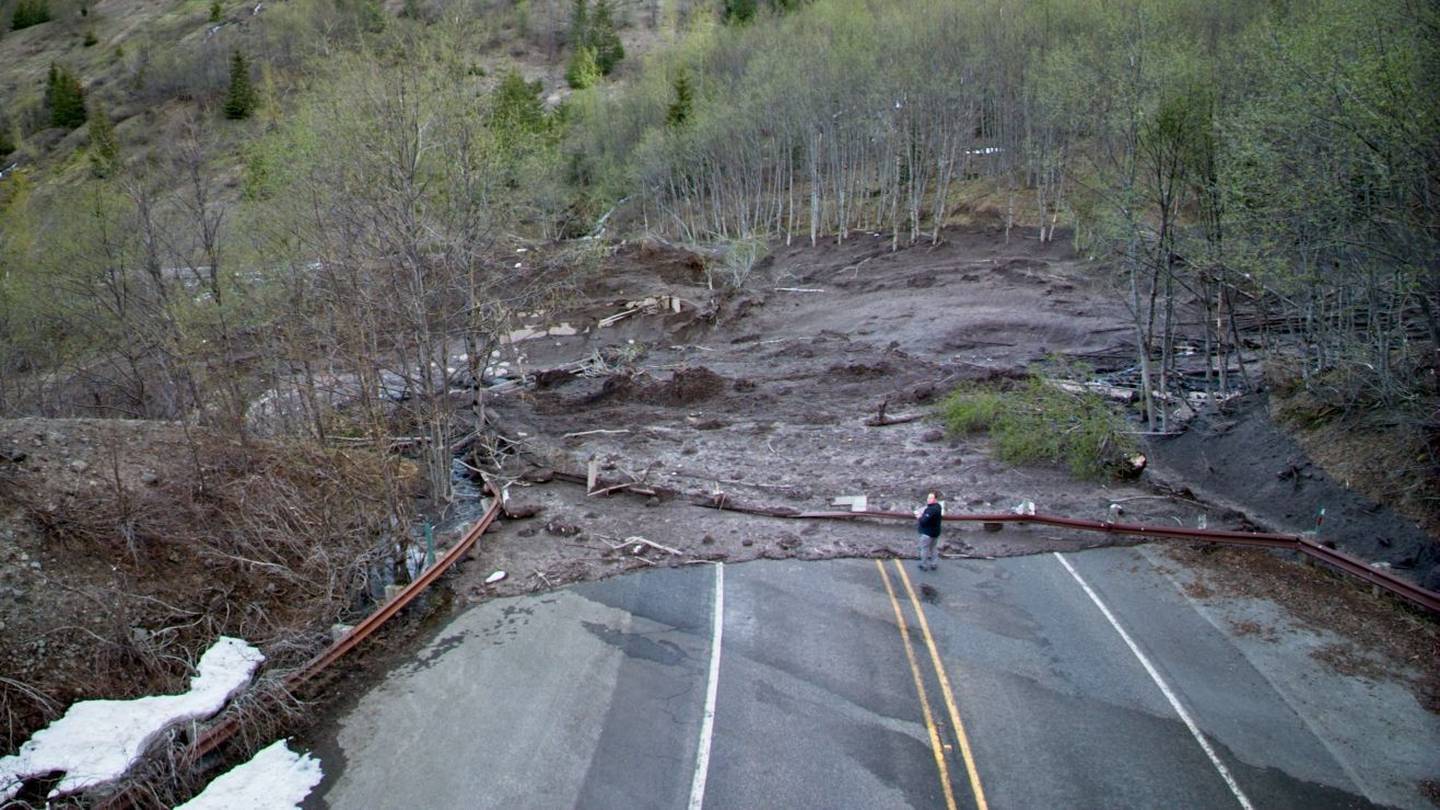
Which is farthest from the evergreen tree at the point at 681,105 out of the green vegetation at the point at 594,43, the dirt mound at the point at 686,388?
the dirt mound at the point at 686,388

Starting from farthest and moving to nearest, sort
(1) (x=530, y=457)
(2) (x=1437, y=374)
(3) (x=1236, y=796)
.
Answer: (1) (x=530, y=457) → (2) (x=1437, y=374) → (3) (x=1236, y=796)

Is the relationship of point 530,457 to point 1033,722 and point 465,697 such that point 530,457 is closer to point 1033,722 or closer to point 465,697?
point 465,697

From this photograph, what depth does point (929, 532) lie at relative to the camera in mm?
13820

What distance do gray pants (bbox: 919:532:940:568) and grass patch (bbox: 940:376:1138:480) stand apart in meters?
5.40

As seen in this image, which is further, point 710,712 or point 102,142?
point 102,142

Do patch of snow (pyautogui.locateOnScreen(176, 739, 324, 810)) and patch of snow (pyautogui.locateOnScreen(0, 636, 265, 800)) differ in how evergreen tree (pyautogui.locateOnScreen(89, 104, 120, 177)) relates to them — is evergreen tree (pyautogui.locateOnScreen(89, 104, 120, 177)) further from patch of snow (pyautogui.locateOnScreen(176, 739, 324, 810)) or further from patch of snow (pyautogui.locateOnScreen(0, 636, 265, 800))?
patch of snow (pyautogui.locateOnScreen(176, 739, 324, 810))

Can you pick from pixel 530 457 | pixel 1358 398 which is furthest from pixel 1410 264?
pixel 530 457

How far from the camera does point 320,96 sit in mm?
21891

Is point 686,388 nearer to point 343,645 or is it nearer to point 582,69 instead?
point 343,645

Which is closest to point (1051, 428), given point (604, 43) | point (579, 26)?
point (604, 43)

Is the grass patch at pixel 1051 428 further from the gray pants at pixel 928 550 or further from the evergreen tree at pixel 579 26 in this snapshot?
the evergreen tree at pixel 579 26

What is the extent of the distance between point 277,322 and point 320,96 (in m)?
5.94

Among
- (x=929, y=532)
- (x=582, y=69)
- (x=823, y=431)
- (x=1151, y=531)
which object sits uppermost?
(x=582, y=69)

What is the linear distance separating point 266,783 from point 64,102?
331 feet
